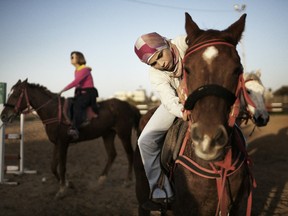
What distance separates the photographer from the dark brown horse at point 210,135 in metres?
1.74

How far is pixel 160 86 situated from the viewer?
2.65 m

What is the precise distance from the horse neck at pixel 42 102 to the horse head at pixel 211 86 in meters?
5.56

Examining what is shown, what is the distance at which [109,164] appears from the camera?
756 cm

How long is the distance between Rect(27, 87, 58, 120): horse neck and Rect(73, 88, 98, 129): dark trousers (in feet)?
1.73

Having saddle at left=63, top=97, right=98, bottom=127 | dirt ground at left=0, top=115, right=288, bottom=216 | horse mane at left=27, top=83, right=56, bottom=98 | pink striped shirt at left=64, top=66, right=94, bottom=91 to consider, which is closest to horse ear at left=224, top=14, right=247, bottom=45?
dirt ground at left=0, top=115, right=288, bottom=216

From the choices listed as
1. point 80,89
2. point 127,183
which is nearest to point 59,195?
point 127,183

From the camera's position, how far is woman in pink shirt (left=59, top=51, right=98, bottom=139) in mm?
6852

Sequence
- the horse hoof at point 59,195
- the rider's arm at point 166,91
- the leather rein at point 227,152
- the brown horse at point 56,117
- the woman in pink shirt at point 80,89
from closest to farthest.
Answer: the leather rein at point 227,152 → the rider's arm at point 166,91 → the horse hoof at point 59,195 → the brown horse at point 56,117 → the woman in pink shirt at point 80,89

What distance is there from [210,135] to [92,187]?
5446 mm

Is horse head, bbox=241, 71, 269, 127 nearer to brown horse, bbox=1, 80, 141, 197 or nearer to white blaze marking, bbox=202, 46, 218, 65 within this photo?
white blaze marking, bbox=202, 46, 218, 65

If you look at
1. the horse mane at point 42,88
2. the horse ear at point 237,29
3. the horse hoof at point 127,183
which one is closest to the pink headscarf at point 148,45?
the horse ear at point 237,29

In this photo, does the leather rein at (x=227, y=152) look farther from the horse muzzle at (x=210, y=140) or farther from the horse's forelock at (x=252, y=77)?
the horse's forelock at (x=252, y=77)

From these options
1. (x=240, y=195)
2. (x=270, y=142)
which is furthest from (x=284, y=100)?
(x=240, y=195)

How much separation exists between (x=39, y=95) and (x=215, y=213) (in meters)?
5.89
